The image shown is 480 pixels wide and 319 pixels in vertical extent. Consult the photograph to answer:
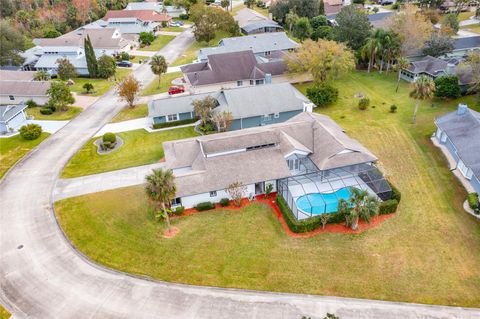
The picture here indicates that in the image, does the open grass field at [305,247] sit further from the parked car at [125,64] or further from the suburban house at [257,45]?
the parked car at [125,64]

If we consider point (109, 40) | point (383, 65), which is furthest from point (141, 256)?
point (109, 40)

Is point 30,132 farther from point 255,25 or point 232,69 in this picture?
point 255,25

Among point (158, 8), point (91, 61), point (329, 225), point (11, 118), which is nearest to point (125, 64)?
point (91, 61)

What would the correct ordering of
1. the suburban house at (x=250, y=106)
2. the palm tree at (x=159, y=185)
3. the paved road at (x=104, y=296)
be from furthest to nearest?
the suburban house at (x=250, y=106)
the palm tree at (x=159, y=185)
the paved road at (x=104, y=296)

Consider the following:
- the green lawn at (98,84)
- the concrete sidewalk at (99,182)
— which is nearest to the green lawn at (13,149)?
the concrete sidewalk at (99,182)

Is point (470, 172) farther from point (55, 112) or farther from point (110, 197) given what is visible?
point (55, 112)

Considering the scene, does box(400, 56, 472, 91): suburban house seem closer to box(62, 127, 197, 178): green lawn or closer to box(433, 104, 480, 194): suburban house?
box(433, 104, 480, 194): suburban house
